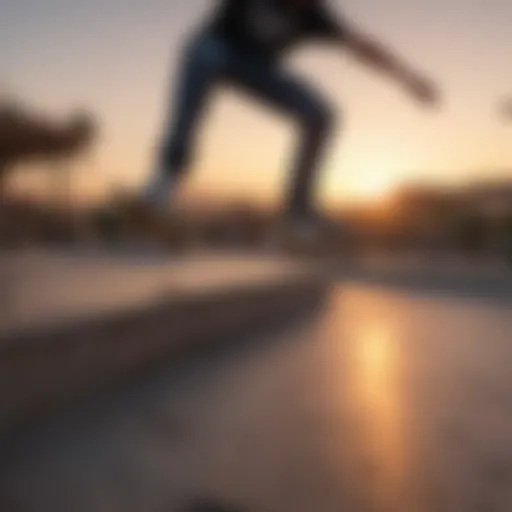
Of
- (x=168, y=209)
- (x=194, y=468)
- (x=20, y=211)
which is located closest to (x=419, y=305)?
(x=168, y=209)

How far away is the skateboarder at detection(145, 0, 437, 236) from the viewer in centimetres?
243

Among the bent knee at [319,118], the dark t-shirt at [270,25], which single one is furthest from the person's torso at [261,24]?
the bent knee at [319,118]

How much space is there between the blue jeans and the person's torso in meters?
0.04

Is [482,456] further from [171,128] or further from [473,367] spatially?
[171,128]

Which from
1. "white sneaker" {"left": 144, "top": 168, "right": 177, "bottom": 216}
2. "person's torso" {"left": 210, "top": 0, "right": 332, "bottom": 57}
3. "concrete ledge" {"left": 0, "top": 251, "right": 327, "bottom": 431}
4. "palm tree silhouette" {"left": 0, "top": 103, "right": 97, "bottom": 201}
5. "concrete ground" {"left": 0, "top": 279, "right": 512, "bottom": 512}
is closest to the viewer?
"concrete ground" {"left": 0, "top": 279, "right": 512, "bottom": 512}

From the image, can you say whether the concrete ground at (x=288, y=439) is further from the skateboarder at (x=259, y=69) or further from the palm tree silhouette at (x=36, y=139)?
the palm tree silhouette at (x=36, y=139)

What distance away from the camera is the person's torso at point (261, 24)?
94.0 inches

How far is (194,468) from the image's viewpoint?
928 mm

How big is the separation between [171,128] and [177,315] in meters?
1.06

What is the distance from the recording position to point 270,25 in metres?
2.42

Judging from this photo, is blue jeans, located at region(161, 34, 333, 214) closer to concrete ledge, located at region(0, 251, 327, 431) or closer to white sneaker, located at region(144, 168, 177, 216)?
white sneaker, located at region(144, 168, 177, 216)

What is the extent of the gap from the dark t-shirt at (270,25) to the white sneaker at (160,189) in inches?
22.7

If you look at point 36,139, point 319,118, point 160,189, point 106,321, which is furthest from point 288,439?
point 36,139

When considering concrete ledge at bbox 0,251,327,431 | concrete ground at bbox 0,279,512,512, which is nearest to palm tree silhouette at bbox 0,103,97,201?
concrete ledge at bbox 0,251,327,431
